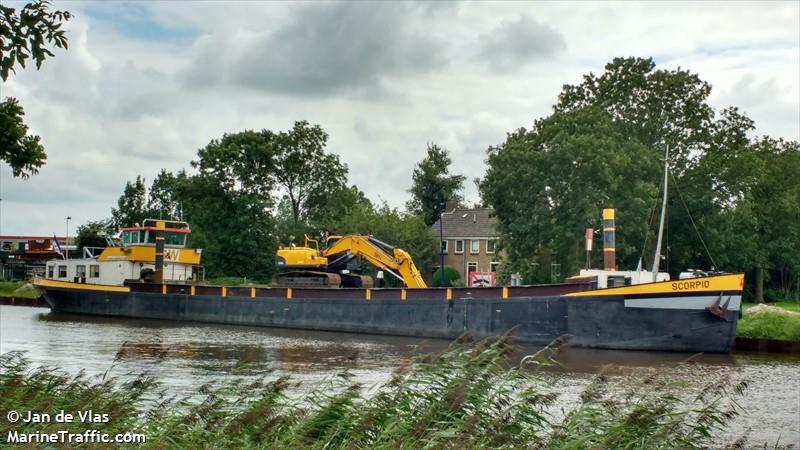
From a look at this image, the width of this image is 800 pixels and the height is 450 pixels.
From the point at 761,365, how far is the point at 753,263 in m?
28.1

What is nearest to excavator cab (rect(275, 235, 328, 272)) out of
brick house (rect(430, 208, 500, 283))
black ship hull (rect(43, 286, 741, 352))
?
black ship hull (rect(43, 286, 741, 352))

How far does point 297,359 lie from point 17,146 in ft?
46.2

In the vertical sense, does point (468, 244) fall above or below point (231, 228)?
below

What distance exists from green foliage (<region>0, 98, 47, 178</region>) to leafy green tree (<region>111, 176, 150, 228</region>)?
281 feet

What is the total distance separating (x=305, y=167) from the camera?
7625cm

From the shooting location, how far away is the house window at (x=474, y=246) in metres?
77.8

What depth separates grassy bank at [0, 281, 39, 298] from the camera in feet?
216

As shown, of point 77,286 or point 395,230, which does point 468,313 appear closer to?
point 77,286

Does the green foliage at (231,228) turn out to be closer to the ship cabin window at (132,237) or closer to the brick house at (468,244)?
the brick house at (468,244)

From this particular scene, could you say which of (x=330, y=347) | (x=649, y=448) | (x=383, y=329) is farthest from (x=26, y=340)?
(x=649, y=448)

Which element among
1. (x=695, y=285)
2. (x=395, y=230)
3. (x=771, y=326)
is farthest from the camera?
(x=395, y=230)

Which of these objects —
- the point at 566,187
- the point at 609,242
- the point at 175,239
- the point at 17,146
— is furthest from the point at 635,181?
the point at 17,146

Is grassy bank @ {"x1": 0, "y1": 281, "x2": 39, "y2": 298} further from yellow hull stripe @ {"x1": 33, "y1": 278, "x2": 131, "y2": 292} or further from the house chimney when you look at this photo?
the house chimney

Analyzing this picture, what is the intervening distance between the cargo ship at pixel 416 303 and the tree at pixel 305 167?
76.6 feet
